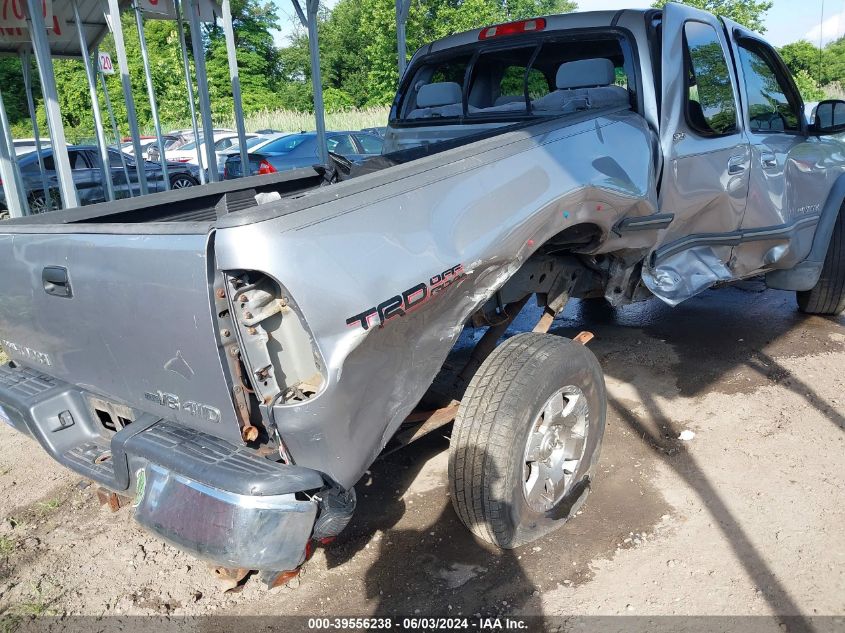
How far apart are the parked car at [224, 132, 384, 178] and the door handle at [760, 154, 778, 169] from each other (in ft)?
27.0

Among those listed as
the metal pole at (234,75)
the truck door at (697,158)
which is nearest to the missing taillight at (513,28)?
the truck door at (697,158)

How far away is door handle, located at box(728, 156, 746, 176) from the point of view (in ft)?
12.4

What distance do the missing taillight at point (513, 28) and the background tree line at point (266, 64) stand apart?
21.2 metres

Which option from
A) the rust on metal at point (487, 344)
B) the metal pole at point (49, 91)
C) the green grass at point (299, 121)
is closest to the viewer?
the rust on metal at point (487, 344)

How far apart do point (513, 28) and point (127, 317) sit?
3.14m

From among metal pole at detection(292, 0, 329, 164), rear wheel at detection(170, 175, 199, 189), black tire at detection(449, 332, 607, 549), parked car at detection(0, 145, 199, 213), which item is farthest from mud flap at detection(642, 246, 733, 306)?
rear wheel at detection(170, 175, 199, 189)

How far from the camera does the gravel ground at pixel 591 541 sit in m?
2.52

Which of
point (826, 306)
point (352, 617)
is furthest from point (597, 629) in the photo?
point (826, 306)

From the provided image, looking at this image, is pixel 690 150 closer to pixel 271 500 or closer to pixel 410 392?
pixel 410 392

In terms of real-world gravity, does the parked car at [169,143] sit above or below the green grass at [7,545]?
above

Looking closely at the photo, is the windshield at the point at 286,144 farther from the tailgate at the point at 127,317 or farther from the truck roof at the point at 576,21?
the tailgate at the point at 127,317

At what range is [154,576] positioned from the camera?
9.07ft

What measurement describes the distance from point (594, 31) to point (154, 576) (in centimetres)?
359

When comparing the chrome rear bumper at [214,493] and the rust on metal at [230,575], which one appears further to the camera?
the rust on metal at [230,575]
